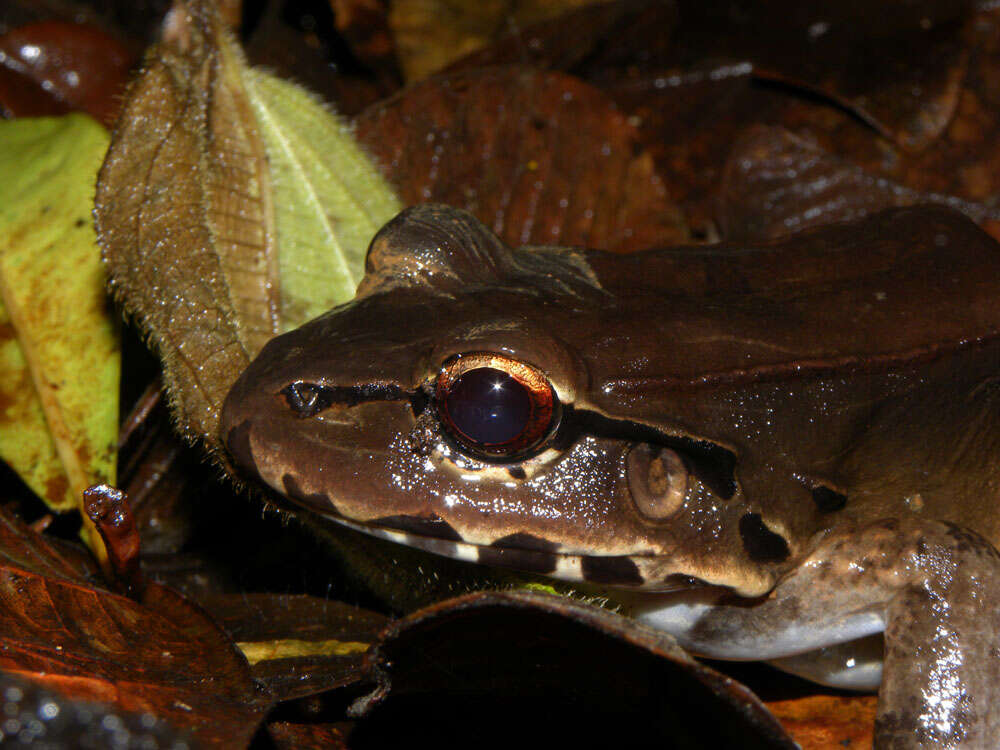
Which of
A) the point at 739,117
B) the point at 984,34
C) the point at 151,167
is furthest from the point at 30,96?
the point at 984,34

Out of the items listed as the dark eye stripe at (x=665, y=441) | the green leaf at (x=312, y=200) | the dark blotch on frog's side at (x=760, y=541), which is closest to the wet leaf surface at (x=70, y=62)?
the green leaf at (x=312, y=200)

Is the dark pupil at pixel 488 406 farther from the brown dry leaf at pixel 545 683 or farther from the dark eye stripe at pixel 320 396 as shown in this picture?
the brown dry leaf at pixel 545 683

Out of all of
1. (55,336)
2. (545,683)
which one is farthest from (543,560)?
(55,336)

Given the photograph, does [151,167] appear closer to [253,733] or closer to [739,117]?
[253,733]

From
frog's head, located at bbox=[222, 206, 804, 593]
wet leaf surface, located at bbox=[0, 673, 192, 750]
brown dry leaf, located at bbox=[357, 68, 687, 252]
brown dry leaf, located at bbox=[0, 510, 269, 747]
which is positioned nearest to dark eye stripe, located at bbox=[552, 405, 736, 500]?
frog's head, located at bbox=[222, 206, 804, 593]

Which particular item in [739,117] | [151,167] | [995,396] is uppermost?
[739,117]

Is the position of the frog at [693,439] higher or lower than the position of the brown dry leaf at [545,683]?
higher
